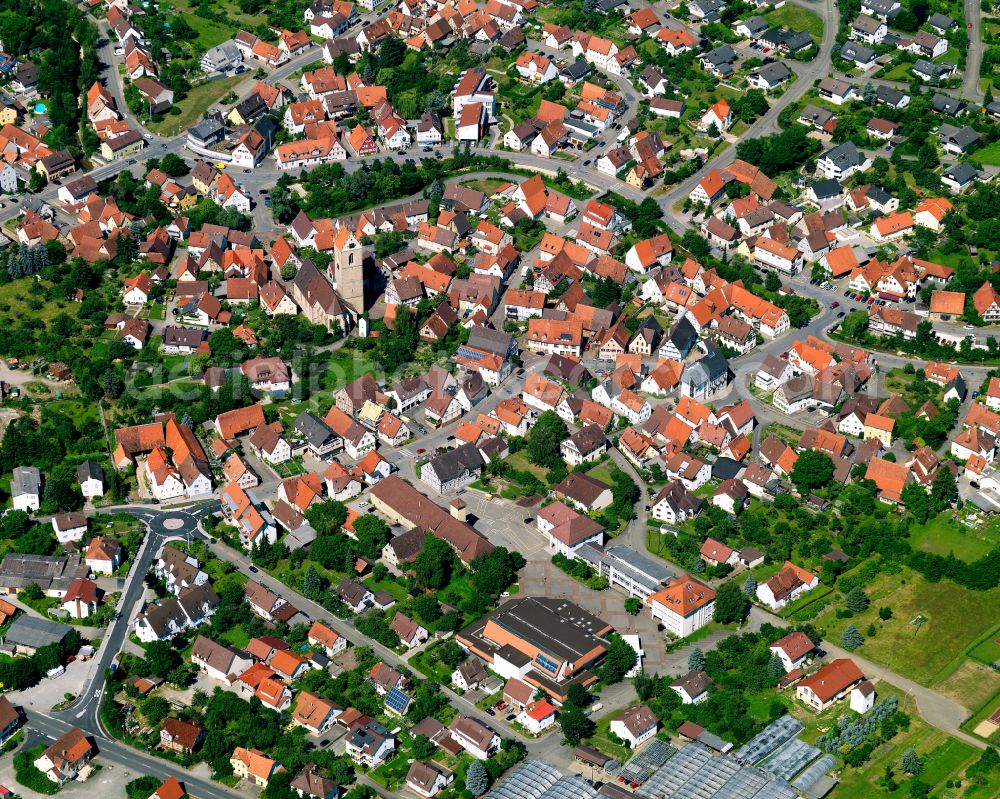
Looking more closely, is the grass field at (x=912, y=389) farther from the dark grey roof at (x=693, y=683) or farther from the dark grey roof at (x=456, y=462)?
the dark grey roof at (x=693, y=683)

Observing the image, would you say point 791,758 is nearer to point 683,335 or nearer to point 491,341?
point 683,335

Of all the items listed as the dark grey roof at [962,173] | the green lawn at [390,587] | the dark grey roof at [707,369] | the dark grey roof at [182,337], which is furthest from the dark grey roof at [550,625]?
the dark grey roof at [962,173]

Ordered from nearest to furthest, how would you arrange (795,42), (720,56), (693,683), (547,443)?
(693,683) < (547,443) < (720,56) < (795,42)

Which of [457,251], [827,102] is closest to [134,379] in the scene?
[457,251]

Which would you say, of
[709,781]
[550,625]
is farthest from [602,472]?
[709,781]

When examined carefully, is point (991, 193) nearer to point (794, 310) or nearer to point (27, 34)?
point (794, 310)

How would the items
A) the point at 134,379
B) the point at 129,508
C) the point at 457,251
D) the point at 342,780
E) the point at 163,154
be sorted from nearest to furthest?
1. the point at 342,780
2. the point at 129,508
3. the point at 134,379
4. the point at 457,251
5. the point at 163,154

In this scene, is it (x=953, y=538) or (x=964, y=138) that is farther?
(x=964, y=138)

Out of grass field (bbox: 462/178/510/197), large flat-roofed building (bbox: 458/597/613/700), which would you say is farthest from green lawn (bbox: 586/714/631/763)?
grass field (bbox: 462/178/510/197)
